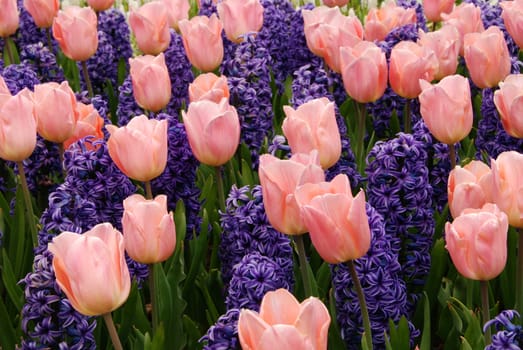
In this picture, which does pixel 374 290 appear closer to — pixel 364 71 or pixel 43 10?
A: pixel 364 71

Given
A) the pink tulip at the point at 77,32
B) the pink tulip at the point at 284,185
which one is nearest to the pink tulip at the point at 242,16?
the pink tulip at the point at 77,32

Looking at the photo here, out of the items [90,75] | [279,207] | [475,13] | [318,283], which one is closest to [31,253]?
[318,283]

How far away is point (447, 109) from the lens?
290 cm

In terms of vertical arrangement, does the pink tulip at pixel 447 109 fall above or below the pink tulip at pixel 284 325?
below

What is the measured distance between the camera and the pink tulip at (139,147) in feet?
8.90

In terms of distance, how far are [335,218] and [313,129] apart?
0.77m

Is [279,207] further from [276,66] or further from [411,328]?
[276,66]

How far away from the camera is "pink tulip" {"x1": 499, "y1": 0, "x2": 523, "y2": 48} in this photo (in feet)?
12.8

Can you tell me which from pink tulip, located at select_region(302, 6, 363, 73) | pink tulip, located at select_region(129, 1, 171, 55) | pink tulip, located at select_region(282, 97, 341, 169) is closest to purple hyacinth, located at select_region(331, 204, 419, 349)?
pink tulip, located at select_region(282, 97, 341, 169)

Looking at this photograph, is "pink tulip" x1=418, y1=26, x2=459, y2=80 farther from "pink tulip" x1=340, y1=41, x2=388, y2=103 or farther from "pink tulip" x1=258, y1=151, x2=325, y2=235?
"pink tulip" x1=258, y1=151, x2=325, y2=235

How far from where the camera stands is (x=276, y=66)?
15.6 feet

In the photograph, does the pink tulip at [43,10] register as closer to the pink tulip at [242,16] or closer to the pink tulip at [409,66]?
the pink tulip at [242,16]

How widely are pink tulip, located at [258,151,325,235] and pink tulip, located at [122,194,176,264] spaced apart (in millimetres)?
297

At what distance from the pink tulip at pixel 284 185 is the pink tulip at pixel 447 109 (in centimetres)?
80
